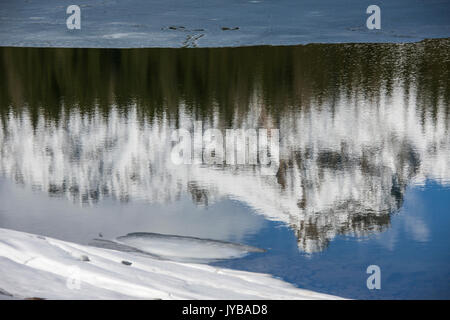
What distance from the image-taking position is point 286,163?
902 cm

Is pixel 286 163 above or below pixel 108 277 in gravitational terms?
below

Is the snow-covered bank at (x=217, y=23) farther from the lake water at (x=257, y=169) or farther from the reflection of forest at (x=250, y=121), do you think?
the lake water at (x=257, y=169)

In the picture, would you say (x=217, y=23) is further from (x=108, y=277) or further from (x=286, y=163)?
(x=108, y=277)

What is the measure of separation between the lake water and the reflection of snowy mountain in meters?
0.03

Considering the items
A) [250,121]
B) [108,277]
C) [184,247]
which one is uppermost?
[108,277]

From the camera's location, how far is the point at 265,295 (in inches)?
198

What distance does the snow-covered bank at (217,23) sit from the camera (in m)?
17.9

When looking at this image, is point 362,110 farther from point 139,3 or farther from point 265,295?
point 139,3

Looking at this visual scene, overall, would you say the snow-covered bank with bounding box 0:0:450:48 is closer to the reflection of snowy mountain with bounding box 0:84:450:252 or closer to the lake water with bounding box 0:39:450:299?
the lake water with bounding box 0:39:450:299

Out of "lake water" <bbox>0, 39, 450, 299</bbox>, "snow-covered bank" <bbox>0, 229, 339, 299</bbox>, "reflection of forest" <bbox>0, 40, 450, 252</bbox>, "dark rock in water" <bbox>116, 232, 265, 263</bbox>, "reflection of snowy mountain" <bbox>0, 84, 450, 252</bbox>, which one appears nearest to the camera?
"snow-covered bank" <bbox>0, 229, 339, 299</bbox>

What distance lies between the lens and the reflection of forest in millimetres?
7976

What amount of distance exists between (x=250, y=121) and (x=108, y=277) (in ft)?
20.4

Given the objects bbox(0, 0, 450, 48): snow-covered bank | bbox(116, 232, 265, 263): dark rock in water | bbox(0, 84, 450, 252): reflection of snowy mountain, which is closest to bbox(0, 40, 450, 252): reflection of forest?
bbox(0, 84, 450, 252): reflection of snowy mountain

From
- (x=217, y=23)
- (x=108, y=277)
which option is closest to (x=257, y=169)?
(x=108, y=277)
